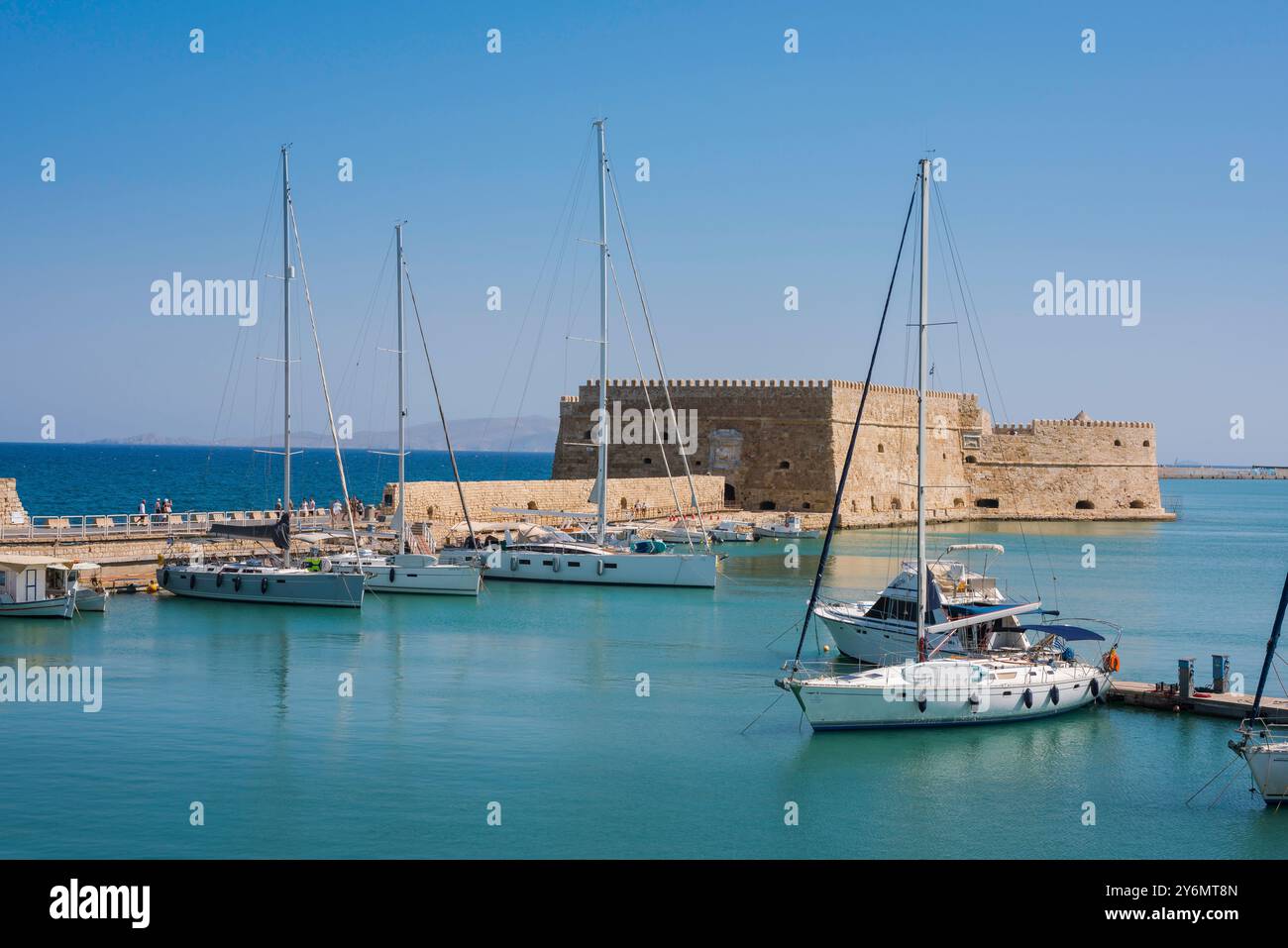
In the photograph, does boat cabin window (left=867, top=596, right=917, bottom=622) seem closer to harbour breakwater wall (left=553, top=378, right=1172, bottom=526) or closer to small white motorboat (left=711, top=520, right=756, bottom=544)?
small white motorboat (left=711, top=520, right=756, bottom=544)

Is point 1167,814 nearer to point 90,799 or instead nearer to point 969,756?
point 969,756

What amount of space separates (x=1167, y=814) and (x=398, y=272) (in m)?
20.0

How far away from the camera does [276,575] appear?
24.9 meters

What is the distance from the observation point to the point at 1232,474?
15625 cm

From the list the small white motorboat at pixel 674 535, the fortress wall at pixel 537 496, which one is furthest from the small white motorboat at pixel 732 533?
the small white motorboat at pixel 674 535

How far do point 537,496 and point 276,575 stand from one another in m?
15.6

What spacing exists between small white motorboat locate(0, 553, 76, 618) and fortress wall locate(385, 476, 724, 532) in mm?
11639

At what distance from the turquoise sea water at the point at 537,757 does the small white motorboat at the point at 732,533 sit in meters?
16.8

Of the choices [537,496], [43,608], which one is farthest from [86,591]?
[537,496]

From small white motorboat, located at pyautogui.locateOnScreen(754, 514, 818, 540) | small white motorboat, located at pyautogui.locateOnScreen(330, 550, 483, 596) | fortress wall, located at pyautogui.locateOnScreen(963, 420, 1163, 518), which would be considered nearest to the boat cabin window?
small white motorboat, located at pyautogui.locateOnScreen(330, 550, 483, 596)

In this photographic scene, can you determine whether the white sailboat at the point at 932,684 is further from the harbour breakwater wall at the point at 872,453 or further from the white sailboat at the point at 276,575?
the harbour breakwater wall at the point at 872,453

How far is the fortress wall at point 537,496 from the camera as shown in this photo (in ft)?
114

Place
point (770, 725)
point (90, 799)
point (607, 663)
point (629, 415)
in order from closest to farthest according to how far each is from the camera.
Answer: point (90, 799) → point (770, 725) → point (607, 663) → point (629, 415)
